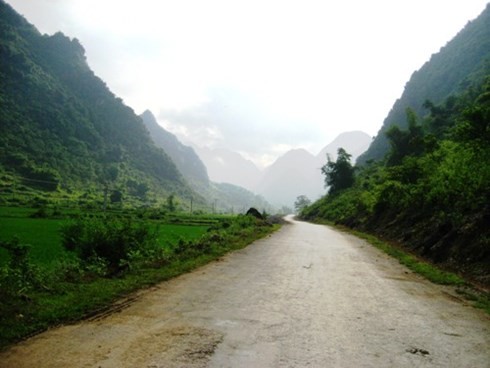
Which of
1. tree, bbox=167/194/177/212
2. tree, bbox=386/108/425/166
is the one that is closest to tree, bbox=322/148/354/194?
tree, bbox=386/108/425/166

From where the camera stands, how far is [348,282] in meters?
9.42

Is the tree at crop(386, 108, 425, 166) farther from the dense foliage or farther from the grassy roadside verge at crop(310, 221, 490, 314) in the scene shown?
the grassy roadside verge at crop(310, 221, 490, 314)


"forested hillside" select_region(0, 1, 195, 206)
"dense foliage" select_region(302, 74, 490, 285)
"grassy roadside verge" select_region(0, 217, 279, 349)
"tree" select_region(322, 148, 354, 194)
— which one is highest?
"forested hillside" select_region(0, 1, 195, 206)

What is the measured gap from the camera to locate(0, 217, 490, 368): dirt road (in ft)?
14.1

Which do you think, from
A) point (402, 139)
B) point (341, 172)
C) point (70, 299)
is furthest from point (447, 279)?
point (341, 172)

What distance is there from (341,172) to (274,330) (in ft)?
226

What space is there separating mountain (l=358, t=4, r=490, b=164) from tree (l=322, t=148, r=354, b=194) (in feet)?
116

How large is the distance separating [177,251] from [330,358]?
10102 millimetres

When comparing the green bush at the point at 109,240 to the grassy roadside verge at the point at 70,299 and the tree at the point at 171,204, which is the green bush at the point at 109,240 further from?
the tree at the point at 171,204

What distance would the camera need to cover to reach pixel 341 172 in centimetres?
7125

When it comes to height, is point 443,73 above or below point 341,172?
above

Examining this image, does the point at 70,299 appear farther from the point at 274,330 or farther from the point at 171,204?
the point at 171,204

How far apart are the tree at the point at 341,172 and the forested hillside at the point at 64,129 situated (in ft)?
185

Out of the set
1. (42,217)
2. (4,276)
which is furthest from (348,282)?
(42,217)
